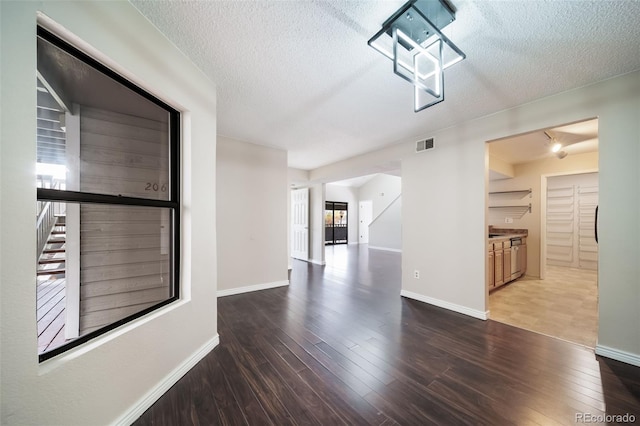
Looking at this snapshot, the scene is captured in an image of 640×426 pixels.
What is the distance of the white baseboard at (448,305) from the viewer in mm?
2852

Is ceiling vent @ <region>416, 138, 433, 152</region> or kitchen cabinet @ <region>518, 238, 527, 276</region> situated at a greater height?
ceiling vent @ <region>416, 138, 433, 152</region>

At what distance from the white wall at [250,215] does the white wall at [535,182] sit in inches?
203

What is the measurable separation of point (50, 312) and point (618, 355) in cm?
441

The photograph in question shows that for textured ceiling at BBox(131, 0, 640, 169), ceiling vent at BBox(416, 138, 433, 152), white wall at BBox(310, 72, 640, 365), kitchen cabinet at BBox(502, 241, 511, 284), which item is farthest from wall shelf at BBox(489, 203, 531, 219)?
textured ceiling at BBox(131, 0, 640, 169)

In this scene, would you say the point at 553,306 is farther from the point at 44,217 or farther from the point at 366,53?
the point at 44,217

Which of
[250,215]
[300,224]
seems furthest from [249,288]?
[300,224]

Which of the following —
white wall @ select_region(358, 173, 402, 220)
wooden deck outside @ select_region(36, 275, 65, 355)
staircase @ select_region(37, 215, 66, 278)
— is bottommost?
wooden deck outside @ select_region(36, 275, 65, 355)

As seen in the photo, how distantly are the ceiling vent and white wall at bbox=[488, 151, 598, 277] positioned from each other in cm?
337

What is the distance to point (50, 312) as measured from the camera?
1.44 metres

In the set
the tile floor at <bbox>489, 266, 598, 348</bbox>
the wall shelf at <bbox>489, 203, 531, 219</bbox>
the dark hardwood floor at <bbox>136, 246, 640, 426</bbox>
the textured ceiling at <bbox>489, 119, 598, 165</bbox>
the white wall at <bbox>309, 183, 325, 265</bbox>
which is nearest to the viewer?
the dark hardwood floor at <bbox>136, 246, 640, 426</bbox>

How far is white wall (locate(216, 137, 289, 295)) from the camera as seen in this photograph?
12.1 feet

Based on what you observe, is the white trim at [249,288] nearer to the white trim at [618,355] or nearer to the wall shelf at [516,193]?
the white trim at [618,355]

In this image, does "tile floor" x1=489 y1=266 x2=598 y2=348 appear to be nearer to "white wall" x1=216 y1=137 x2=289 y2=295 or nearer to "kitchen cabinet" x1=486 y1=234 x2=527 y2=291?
"kitchen cabinet" x1=486 y1=234 x2=527 y2=291

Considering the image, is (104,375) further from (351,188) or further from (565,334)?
(351,188)
